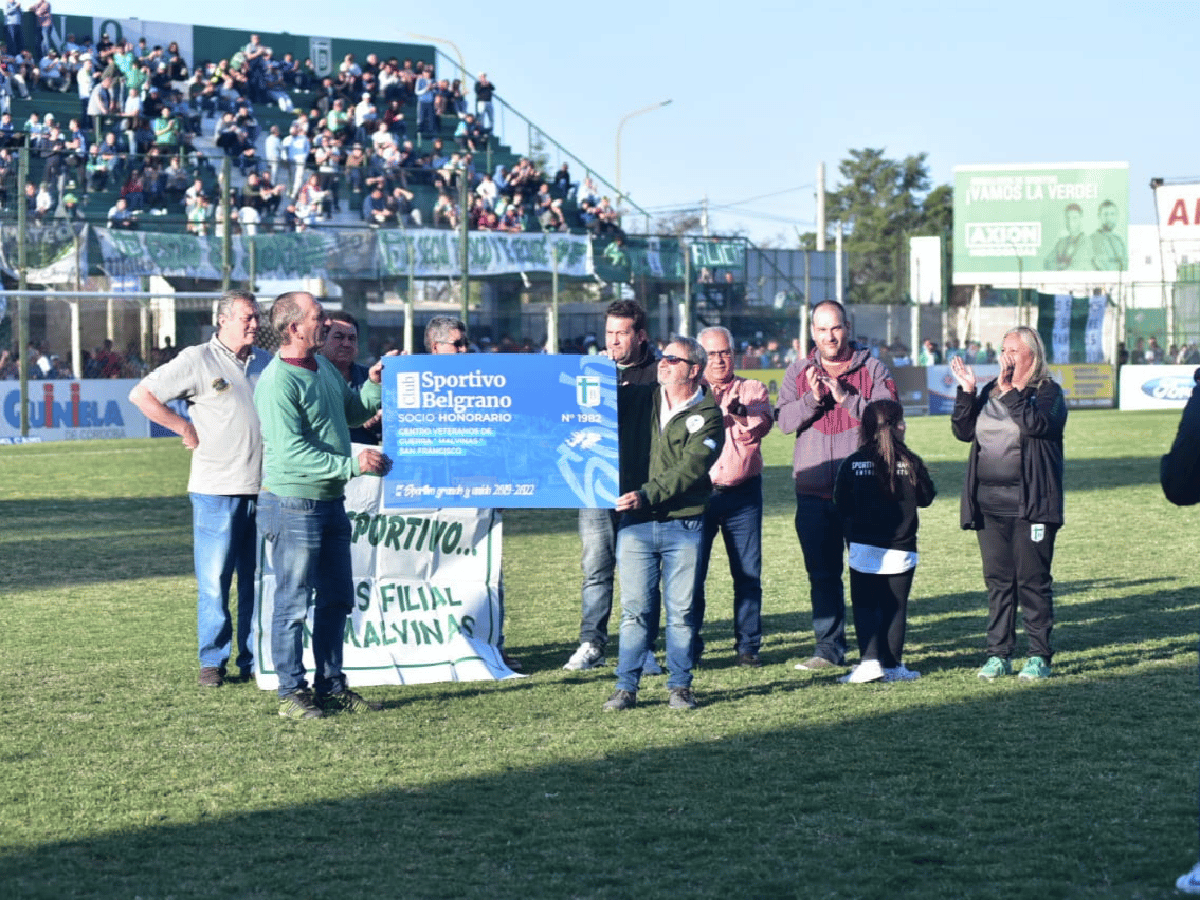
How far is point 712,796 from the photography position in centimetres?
617

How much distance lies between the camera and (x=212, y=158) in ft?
90.1

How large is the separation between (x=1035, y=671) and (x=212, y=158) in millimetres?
21895

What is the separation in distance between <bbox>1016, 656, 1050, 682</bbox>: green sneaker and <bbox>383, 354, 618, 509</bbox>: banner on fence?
2.48 metres

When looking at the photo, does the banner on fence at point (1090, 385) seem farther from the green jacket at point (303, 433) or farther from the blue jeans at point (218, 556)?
the green jacket at point (303, 433)

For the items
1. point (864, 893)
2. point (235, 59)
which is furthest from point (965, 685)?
point (235, 59)

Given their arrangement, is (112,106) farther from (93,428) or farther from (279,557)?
(279,557)

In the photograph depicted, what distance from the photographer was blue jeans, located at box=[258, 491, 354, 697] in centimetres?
745

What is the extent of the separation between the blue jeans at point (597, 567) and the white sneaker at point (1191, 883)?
13.6ft

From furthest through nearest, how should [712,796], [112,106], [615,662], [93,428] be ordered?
[112,106]
[93,428]
[615,662]
[712,796]

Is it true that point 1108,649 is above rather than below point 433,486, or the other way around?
below

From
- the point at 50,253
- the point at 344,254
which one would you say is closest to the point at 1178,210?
the point at 344,254

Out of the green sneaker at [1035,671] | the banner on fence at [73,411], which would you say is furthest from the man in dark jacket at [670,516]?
the banner on fence at [73,411]

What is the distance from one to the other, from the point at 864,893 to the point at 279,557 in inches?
137

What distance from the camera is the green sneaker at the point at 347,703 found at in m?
→ 7.77
